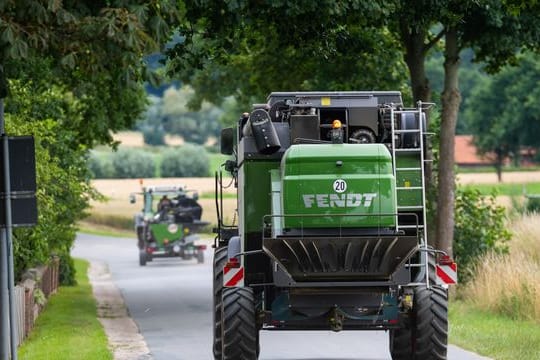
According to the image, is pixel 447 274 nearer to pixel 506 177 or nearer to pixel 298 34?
pixel 298 34

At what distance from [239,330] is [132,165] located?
337 ft

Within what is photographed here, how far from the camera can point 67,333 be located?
22516 millimetres

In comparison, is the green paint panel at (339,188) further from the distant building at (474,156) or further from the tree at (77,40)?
the distant building at (474,156)

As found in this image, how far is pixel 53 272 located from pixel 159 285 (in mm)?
5297

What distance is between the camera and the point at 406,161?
15.7 metres

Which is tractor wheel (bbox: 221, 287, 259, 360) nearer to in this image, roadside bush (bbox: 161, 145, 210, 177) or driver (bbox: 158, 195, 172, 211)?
driver (bbox: 158, 195, 172, 211)

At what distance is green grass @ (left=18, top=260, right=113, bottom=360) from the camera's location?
1914 centimetres

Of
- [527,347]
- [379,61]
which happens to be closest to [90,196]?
[379,61]

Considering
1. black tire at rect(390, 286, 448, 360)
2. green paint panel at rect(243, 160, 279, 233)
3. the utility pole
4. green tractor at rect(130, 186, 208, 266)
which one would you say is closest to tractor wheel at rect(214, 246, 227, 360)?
green paint panel at rect(243, 160, 279, 233)

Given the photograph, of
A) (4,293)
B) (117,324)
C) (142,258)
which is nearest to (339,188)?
(4,293)

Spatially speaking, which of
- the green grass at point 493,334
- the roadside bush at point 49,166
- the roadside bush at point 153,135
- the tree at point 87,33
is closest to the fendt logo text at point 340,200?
the tree at point 87,33

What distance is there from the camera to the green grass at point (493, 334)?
57.6 feet

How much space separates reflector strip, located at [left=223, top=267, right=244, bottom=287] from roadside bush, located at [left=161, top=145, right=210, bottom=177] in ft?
333

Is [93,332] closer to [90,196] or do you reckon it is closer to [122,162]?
[90,196]
